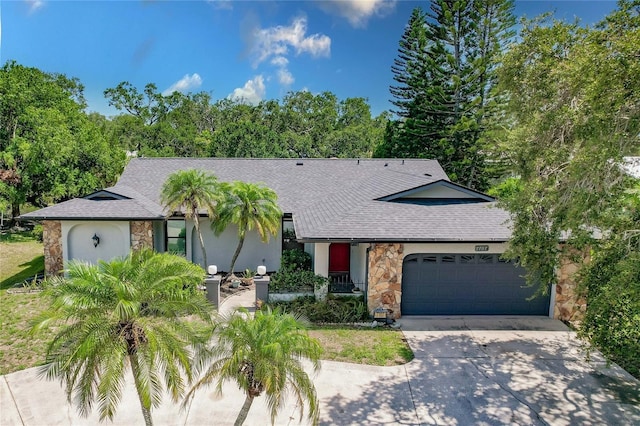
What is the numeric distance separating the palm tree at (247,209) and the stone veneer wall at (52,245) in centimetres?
641

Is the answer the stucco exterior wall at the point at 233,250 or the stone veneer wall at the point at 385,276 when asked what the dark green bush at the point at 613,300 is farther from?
the stucco exterior wall at the point at 233,250

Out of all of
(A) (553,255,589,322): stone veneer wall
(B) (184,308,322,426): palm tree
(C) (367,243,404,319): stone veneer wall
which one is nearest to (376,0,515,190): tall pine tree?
(A) (553,255,589,322): stone veneer wall

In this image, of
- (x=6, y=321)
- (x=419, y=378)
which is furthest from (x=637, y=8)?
(x=6, y=321)

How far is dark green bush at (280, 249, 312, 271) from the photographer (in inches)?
617

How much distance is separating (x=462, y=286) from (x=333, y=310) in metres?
4.18

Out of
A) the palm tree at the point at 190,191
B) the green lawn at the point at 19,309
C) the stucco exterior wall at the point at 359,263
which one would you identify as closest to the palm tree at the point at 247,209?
the palm tree at the point at 190,191

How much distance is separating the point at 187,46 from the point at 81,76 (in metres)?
39.9

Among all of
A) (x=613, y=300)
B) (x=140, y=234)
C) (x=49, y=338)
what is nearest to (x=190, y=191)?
(x=140, y=234)

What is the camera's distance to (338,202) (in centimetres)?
1614

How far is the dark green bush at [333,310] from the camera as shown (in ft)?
40.8

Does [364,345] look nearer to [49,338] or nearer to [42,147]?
[49,338]

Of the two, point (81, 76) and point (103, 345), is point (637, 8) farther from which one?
point (81, 76)

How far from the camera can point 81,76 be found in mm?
50375

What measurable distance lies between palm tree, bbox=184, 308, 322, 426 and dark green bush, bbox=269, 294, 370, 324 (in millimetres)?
6335
